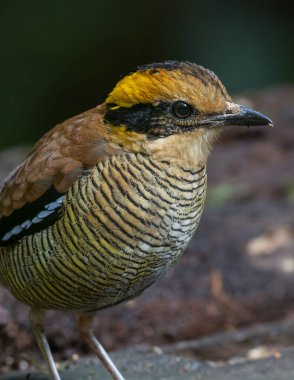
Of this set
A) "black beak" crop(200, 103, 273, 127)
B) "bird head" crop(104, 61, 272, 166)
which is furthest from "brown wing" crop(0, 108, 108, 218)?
"black beak" crop(200, 103, 273, 127)

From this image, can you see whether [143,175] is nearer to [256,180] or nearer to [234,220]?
[234,220]

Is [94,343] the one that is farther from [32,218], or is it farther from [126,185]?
[126,185]

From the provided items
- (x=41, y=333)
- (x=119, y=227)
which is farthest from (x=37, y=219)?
(x=41, y=333)

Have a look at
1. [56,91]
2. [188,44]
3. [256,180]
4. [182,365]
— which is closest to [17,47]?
[56,91]

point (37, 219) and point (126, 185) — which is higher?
point (126, 185)

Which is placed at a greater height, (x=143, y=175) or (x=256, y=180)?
(x=143, y=175)

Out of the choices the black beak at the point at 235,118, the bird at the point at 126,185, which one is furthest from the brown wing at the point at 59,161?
the black beak at the point at 235,118

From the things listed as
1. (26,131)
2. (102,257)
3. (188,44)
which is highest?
(102,257)
